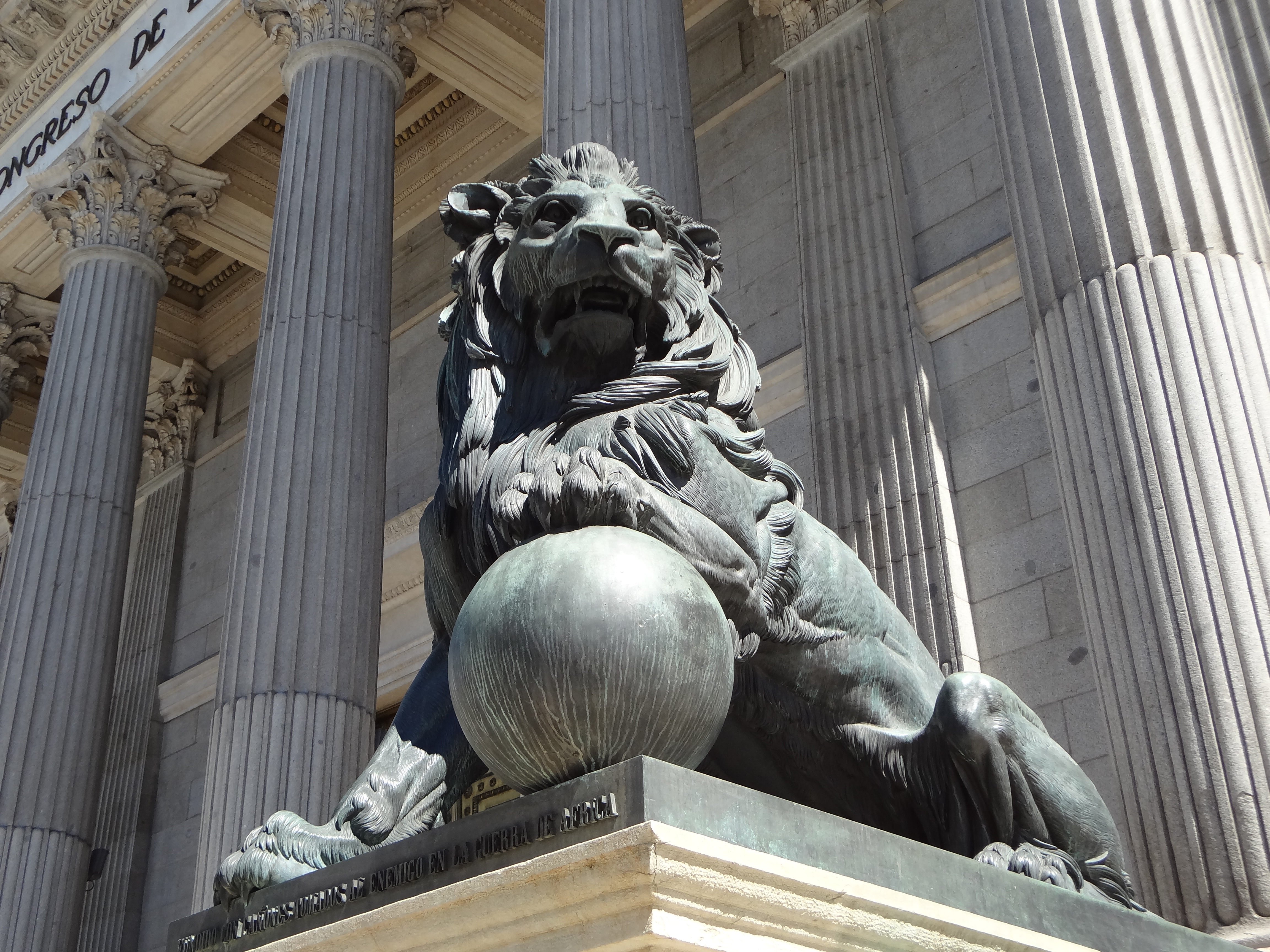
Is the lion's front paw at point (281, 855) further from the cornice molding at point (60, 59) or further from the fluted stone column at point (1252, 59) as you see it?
the cornice molding at point (60, 59)

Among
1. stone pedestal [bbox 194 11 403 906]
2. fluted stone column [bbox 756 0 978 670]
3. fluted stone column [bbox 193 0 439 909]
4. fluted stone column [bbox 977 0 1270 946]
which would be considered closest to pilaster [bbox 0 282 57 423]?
fluted stone column [bbox 193 0 439 909]

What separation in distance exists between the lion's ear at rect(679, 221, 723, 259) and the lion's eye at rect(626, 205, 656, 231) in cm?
22

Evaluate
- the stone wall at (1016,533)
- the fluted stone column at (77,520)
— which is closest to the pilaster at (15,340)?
the fluted stone column at (77,520)

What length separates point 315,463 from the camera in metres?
A: 11.9

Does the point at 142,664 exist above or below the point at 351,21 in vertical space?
below

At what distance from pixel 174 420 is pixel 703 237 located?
2022 cm

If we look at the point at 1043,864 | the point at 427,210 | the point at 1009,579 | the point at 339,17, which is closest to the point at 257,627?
the point at 1009,579

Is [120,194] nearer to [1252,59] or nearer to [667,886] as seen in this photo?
[1252,59]

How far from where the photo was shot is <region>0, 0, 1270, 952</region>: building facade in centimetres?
646

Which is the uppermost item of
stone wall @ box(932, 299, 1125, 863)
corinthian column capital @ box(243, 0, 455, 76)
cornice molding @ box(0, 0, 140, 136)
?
cornice molding @ box(0, 0, 140, 136)

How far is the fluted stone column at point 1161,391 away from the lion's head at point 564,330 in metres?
3.12

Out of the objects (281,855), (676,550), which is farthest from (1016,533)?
(281,855)

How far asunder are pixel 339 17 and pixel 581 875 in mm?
13369

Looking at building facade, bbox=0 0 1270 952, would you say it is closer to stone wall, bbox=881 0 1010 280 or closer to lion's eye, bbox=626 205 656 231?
stone wall, bbox=881 0 1010 280
